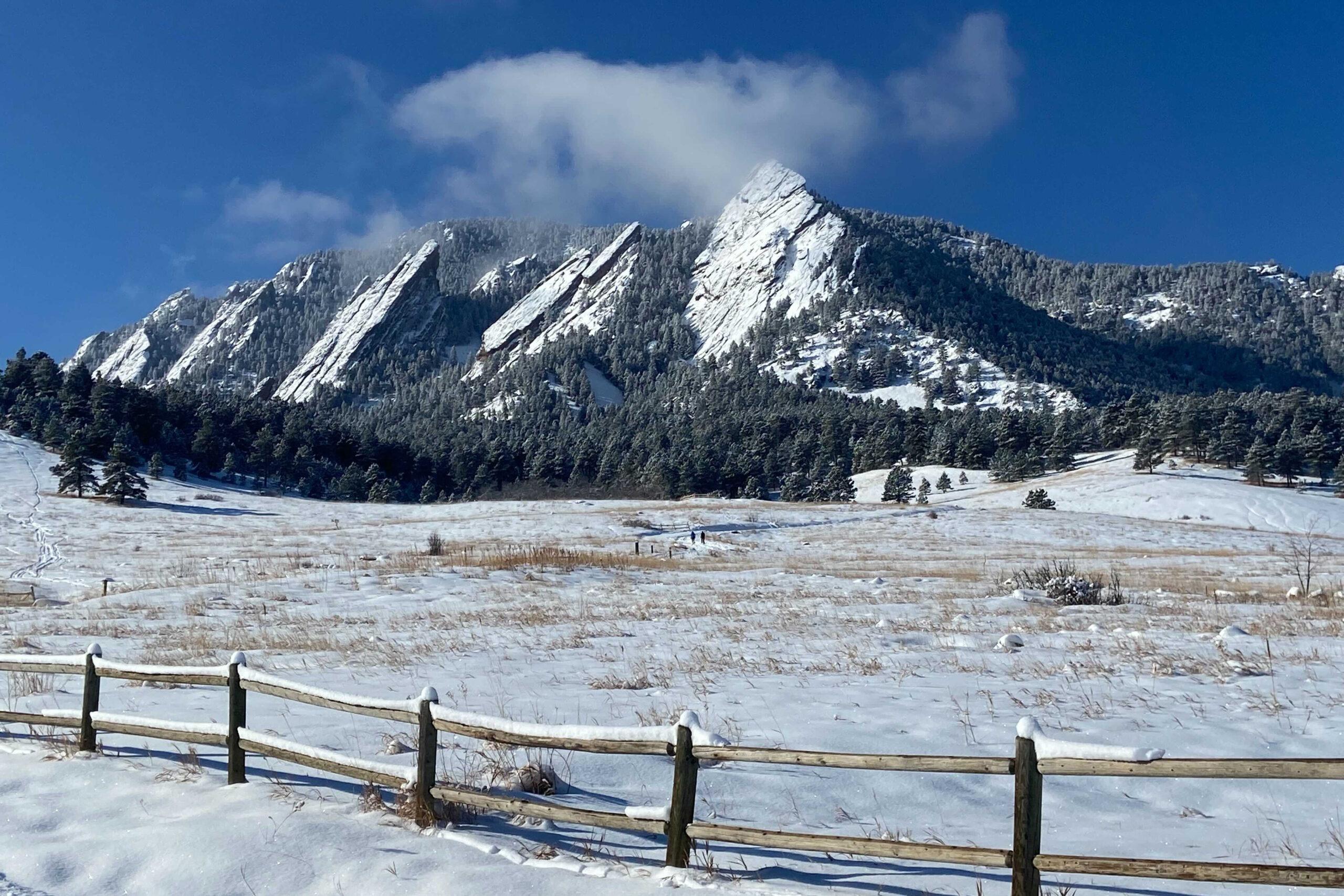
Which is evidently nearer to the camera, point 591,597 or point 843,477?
point 591,597

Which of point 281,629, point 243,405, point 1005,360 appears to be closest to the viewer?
point 281,629

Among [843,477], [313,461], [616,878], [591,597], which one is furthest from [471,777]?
[313,461]

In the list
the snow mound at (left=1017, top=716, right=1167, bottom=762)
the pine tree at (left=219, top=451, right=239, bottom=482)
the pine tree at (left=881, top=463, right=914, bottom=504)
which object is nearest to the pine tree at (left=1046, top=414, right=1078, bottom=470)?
the pine tree at (left=881, top=463, right=914, bottom=504)

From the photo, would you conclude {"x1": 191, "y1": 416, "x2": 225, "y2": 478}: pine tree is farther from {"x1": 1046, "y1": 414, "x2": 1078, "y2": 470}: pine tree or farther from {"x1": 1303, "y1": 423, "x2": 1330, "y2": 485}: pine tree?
{"x1": 1303, "y1": 423, "x2": 1330, "y2": 485}: pine tree

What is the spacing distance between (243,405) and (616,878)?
442ft

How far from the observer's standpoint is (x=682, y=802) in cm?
540

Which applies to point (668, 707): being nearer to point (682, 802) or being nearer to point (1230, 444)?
point (682, 802)

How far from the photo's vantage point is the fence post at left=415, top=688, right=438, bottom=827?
629cm

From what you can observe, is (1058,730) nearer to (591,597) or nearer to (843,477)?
(591,597)

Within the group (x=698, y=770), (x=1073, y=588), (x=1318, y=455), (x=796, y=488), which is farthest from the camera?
(x=796, y=488)

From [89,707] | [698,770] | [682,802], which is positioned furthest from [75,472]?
[682,802]

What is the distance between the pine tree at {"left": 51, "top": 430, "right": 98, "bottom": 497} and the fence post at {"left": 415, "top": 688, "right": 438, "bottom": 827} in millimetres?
69202

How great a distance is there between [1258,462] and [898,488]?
3734 centimetres

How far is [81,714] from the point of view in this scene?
8.86 m
